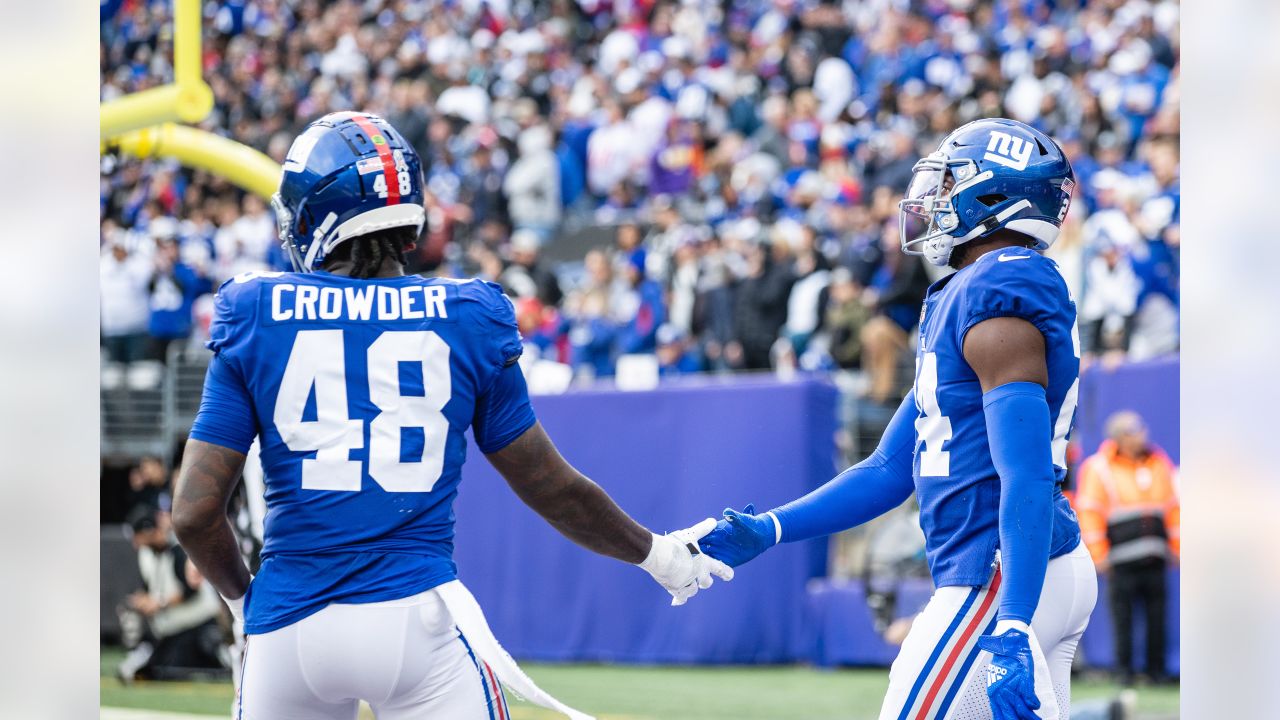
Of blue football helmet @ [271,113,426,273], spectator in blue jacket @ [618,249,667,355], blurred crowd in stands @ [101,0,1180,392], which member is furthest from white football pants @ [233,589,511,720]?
spectator in blue jacket @ [618,249,667,355]

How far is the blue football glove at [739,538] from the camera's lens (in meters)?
3.72

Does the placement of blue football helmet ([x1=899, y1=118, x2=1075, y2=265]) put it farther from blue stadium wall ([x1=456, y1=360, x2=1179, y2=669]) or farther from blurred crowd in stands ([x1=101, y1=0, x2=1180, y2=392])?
blurred crowd in stands ([x1=101, y1=0, x2=1180, y2=392])

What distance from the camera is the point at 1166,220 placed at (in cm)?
1028

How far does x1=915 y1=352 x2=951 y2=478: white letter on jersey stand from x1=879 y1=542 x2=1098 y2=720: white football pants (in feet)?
0.80

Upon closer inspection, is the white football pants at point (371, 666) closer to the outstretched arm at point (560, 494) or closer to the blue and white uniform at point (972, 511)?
the outstretched arm at point (560, 494)

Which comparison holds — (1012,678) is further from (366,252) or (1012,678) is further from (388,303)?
(366,252)

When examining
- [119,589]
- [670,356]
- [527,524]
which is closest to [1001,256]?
[527,524]

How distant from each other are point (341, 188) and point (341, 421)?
49 centimetres

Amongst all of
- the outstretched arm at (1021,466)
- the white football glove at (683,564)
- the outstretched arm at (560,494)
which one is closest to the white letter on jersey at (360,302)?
the outstretched arm at (560,494)

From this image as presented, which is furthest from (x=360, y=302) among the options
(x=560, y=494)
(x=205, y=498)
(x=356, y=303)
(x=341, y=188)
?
(x=560, y=494)

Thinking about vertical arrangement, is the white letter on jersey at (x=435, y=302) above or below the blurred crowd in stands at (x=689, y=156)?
below
